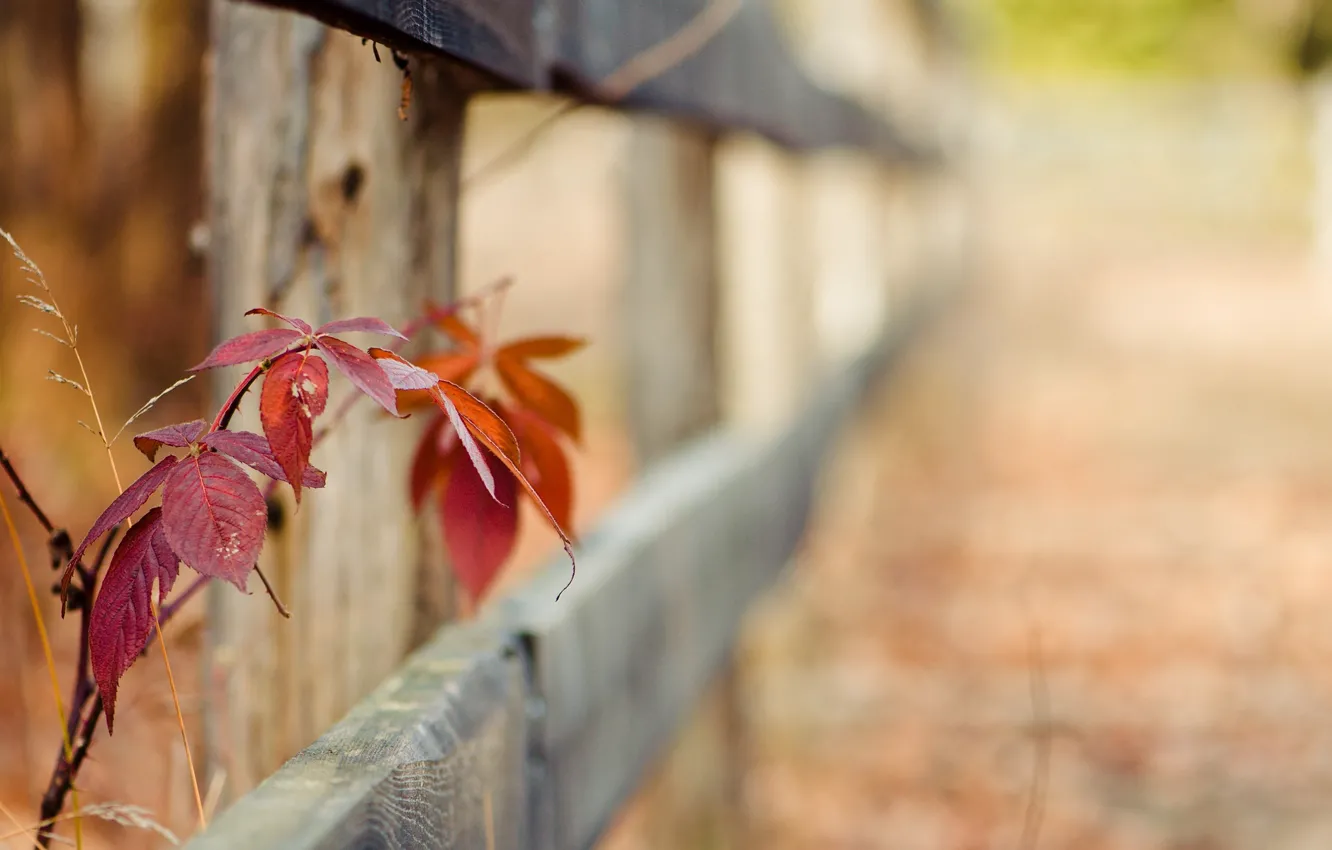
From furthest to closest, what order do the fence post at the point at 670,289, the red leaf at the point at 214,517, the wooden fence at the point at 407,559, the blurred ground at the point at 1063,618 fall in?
the blurred ground at the point at 1063,618 < the fence post at the point at 670,289 < the wooden fence at the point at 407,559 < the red leaf at the point at 214,517

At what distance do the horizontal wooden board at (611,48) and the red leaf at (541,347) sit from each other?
0.75 ft

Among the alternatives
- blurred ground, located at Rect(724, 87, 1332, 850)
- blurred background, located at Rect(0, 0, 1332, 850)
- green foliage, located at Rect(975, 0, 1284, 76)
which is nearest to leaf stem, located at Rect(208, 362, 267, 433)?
blurred background, located at Rect(0, 0, 1332, 850)

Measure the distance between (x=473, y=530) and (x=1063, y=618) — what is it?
3.22m

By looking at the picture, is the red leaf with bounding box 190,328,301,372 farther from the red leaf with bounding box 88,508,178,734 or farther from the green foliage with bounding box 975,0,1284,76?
the green foliage with bounding box 975,0,1284,76

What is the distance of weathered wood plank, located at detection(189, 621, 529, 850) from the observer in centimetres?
75

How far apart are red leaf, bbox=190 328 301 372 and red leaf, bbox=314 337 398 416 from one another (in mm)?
44

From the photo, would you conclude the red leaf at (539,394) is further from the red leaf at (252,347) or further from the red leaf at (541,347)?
the red leaf at (252,347)

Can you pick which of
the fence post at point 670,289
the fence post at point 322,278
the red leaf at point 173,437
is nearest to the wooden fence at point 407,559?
the fence post at point 322,278

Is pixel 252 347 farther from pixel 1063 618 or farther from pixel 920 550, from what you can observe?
pixel 920 550

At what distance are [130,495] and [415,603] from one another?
0.52 metres

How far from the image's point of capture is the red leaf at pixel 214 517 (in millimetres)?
696

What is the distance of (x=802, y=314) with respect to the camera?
3584 millimetres

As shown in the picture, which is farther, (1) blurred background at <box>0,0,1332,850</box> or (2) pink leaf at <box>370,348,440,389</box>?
(1) blurred background at <box>0,0,1332,850</box>

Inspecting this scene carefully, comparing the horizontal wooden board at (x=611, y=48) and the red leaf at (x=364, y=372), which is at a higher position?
the horizontal wooden board at (x=611, y=48)
